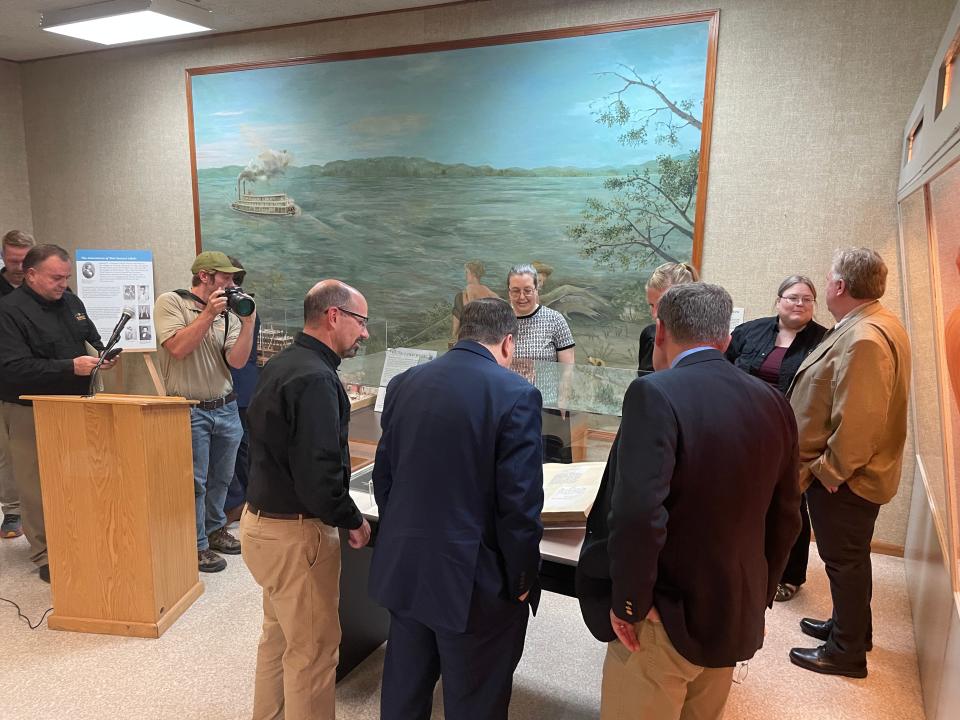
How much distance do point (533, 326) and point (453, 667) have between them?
2009 millimetres

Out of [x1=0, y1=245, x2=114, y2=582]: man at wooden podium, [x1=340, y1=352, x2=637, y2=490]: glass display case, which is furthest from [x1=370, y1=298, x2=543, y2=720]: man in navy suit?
[x1=0, y1=245, x2=114, y2=582]: man at wooden podium

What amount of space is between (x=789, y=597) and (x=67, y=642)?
10.9ft

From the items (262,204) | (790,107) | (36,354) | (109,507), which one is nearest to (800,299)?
(790,107)

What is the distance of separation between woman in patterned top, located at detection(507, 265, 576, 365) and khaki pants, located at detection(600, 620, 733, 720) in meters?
1.94

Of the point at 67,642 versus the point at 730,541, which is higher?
the point at 730,541

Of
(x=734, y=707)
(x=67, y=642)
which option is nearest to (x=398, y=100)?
(x=67, y=642)

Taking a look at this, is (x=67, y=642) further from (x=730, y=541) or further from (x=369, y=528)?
(x=730, y=541)

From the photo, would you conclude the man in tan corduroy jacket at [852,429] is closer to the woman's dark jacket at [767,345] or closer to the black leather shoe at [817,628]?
the black leather shoe at [817,628]

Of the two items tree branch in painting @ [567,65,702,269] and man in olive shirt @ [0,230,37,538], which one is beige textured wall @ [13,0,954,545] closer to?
tree branch in painting @ [567,65,702,269]

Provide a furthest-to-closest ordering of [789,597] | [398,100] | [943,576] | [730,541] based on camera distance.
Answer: [398,100] < [789,597] < [943,576] < [730,541]

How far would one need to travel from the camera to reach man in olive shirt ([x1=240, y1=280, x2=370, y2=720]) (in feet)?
6.07

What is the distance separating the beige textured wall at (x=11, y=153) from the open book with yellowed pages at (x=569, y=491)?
589 centimetres

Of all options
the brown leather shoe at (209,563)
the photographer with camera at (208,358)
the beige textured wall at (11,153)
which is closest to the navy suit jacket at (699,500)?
the photographer with camera at (208,358)

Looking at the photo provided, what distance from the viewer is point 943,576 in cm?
227
